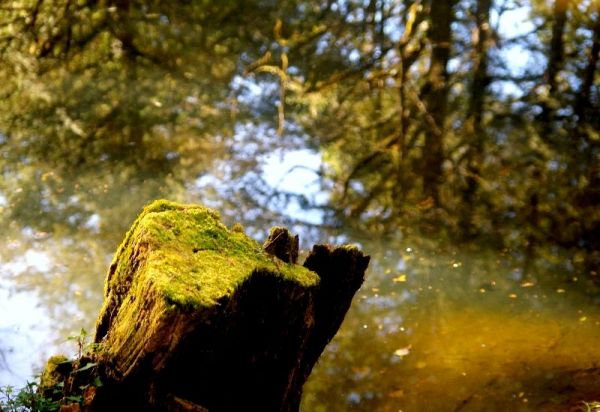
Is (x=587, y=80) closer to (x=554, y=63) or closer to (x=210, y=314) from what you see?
(x=554, y=63)

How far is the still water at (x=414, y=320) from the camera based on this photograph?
5.22 metres

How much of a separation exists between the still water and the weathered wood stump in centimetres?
184

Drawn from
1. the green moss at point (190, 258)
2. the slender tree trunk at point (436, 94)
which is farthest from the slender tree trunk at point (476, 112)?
the green moss at point (190, 258)

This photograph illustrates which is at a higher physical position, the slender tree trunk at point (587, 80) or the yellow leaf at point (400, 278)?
the slender tree trunk at point (587, 80)

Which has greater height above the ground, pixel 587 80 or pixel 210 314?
pixel 587 80

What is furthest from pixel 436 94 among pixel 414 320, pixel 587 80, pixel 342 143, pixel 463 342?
pixel 463 342

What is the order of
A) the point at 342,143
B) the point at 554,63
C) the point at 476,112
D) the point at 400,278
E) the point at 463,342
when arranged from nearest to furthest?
the point at 463,342
the point at 400,278
the point at 342,143
the point at 476,112
the point at 554,63

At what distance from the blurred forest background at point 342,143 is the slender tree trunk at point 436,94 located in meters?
0.05

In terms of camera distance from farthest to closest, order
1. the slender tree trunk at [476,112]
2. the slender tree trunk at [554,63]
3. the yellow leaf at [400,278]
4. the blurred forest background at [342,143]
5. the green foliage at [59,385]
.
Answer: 1. the slender tree trunk at [554,63]
2. the slender tree trunk at [476,112]
3. the yellow leaf at [400,278]
4. the blurred forest background at [342,143]
5. the green foliage at [59,385]

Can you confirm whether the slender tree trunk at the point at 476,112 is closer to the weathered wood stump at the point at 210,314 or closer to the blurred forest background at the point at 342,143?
the blurred forest background at the point at 342,143

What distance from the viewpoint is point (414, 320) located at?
20.3 feet

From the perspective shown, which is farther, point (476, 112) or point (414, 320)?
point (476, 112)

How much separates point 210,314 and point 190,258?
499mm

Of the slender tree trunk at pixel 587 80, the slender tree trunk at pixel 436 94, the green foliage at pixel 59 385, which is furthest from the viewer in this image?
the slender tree trunk at pixel 587 80
